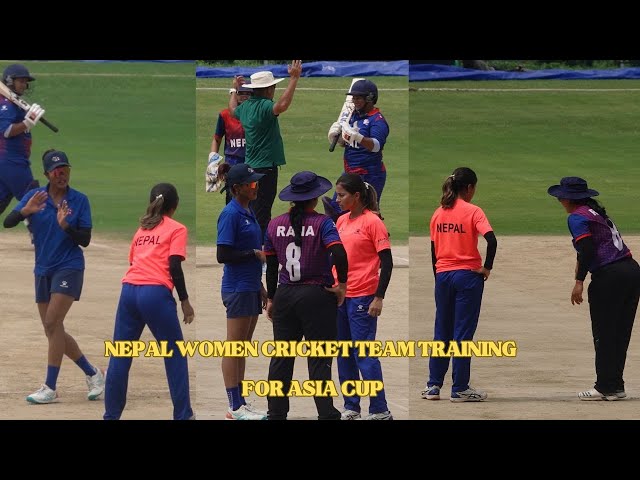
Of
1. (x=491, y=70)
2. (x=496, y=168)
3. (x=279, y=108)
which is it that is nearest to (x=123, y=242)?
(x=279, y=108)

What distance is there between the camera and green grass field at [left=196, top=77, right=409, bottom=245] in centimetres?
2295

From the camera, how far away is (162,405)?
41.7ft

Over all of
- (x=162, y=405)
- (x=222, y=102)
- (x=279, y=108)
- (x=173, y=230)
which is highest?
(x=222, y=102)

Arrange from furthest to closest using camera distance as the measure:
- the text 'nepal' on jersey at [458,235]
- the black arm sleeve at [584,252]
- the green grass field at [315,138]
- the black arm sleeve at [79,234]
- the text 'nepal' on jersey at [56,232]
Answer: the green grass field at [315,138]
the black arm sleeve at [584,252]
the text 'nepal' on jersey at [458,235]
the text 'nepal' on jersey at [56,232]
the black arm sleeve at [79,234]

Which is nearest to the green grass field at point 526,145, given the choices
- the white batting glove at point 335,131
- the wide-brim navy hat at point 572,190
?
the white batting glove at point 335,131

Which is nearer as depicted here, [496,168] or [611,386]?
[611,386]

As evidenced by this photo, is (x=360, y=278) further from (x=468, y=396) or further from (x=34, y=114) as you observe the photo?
(x=34, y=114)

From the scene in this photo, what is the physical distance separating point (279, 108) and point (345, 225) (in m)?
2.90

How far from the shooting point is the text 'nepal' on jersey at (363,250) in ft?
39.1

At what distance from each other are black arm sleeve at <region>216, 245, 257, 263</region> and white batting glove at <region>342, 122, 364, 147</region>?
4.29 m

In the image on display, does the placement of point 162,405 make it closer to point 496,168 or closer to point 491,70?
point 496,168

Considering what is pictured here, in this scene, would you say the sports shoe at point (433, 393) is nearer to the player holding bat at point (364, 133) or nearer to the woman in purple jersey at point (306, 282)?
the woman in purple jersey at point (306, 282)

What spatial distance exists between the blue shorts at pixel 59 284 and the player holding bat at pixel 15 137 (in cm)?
326
